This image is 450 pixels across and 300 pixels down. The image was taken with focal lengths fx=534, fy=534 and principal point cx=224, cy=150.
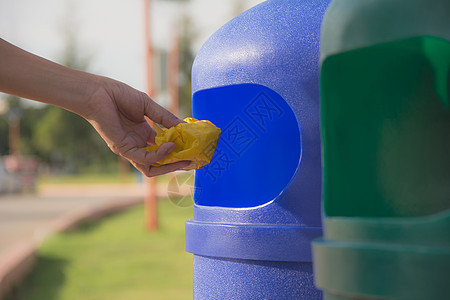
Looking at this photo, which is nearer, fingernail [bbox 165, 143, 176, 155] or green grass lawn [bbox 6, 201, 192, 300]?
fingernail [bbox 165, 143, 176, 155]

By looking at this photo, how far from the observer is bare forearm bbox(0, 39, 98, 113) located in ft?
4.95

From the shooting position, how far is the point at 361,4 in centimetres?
103

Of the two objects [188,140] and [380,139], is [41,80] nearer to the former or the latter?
[188,140]

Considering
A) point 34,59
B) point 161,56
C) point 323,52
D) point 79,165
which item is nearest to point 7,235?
point 161,56

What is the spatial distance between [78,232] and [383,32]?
6.59m

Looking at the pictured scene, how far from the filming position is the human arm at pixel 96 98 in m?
1.53

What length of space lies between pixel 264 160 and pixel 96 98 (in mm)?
555

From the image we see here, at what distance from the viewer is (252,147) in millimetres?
1722

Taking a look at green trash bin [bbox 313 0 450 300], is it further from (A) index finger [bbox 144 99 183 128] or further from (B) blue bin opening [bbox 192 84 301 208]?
(A) index finger [bbox 144 99 183 128]

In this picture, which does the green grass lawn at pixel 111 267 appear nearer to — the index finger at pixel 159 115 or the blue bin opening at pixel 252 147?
the blue bin opening at pixel 252 147

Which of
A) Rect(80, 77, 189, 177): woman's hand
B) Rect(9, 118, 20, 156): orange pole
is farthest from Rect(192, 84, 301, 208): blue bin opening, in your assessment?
Rect(9, 118, 20, 156): orange pole

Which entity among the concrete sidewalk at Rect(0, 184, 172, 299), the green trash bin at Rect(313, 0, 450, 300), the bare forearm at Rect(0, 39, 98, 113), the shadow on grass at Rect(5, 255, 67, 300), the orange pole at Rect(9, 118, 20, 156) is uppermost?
the orange pole at Rect(9, 118, 20, 156)

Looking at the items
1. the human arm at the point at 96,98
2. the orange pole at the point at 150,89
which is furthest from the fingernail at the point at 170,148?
the orange pole at the point at 150,89

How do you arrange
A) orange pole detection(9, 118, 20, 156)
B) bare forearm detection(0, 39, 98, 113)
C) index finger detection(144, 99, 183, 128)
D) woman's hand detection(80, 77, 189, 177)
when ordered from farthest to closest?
1. orange pole detection(9, 118, 20, 156)
2. index finger detection(144, 99, 183, 128)
3. woman's hand detection(80, 77, 189, 177)
4. bare forearm detection(0, 39, 98, 113)
